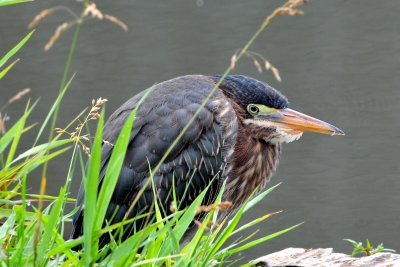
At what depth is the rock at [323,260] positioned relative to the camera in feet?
9.54

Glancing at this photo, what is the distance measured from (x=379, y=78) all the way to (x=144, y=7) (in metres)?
1.66

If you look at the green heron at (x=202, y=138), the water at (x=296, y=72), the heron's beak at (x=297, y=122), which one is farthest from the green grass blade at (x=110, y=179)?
the water at (x=296, y=72)

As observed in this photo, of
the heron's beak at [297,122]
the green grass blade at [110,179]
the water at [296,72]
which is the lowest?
the water at [296,72]

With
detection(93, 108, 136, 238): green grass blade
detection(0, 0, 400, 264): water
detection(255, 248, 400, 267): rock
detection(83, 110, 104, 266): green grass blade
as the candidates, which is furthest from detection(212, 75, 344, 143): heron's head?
detection(0, 0, 400, 264): water

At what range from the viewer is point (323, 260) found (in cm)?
302

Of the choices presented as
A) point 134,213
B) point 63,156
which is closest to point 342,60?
point 63,156

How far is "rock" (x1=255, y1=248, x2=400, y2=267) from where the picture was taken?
2.91 metres

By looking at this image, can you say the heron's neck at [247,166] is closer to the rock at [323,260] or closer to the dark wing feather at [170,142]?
the dark wing feather at [170,142]

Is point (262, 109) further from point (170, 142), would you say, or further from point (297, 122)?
point (170, 142)

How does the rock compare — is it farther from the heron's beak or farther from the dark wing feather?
the heron's beak

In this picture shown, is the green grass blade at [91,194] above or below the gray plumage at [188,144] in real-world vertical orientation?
above

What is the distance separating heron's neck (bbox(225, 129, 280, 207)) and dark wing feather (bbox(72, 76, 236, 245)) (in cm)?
12

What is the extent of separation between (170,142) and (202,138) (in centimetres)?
20

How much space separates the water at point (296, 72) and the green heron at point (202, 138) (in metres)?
1.81
